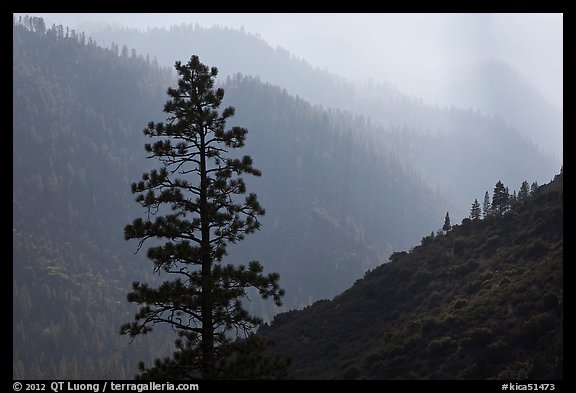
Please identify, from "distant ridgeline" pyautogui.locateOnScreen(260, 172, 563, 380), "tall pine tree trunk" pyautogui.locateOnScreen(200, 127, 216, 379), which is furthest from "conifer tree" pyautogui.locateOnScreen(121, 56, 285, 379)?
"distant ridgeline" pyautogui.locateOnScreen(260, 172, 563, 380)

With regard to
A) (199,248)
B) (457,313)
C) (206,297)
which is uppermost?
(199,248)

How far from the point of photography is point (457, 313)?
4450 centimetres

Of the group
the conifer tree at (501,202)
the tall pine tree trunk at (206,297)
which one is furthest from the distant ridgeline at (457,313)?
the tall pine tree trunk at (206,297)

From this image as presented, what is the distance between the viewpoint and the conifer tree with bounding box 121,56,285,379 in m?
15.3

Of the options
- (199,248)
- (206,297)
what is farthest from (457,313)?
(199,248)

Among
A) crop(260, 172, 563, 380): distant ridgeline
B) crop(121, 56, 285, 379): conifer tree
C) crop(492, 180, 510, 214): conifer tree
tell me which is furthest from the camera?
crop(492, 180, 510, 214): conifer tree

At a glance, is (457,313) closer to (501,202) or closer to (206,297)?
(501,202)

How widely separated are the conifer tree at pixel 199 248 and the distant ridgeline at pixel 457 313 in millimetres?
20487

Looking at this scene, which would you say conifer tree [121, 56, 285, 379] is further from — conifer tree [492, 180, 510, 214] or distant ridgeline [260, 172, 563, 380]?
conifer tree [492, 180, 510, 214]

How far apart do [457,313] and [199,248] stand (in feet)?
115

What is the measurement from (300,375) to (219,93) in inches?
1565

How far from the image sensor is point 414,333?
46.3 metres

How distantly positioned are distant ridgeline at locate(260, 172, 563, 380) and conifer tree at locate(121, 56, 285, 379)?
20.5 meters
